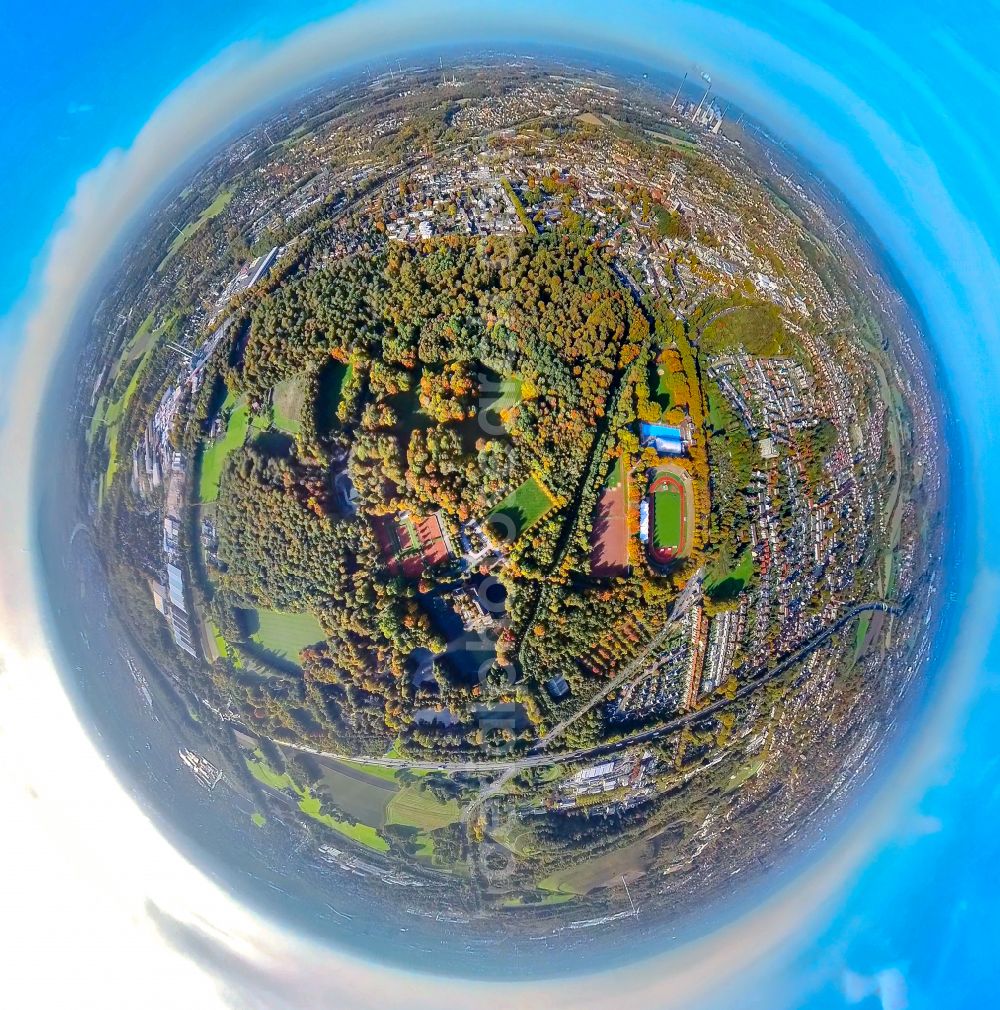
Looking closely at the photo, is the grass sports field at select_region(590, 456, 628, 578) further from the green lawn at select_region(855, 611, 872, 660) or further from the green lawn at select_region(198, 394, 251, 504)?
the green lawn at select_region(198, 394, 251, 504)

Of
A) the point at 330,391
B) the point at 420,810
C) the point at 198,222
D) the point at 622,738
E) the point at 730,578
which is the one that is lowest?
the point at 420,810

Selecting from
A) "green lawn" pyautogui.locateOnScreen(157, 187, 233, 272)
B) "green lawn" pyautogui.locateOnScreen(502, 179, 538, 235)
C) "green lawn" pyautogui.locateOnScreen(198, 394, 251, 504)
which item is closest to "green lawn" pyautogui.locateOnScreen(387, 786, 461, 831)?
"green lawn" pyautogui.locateOnScreen(198, 394, 251, 504)

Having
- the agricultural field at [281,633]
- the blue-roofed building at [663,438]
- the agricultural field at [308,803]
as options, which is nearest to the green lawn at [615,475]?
the blue-roofed building at [663,438]

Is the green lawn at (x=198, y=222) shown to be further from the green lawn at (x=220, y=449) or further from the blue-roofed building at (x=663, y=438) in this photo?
the blue-roofed building at (x=663, y=438)

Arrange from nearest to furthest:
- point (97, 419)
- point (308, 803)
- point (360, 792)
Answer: point (360, 792)
point (308, 803)
point (97, 419)

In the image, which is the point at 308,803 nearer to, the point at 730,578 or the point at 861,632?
the point at 730,578

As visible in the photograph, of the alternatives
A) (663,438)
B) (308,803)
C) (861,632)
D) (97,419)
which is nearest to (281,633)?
(308,803)
